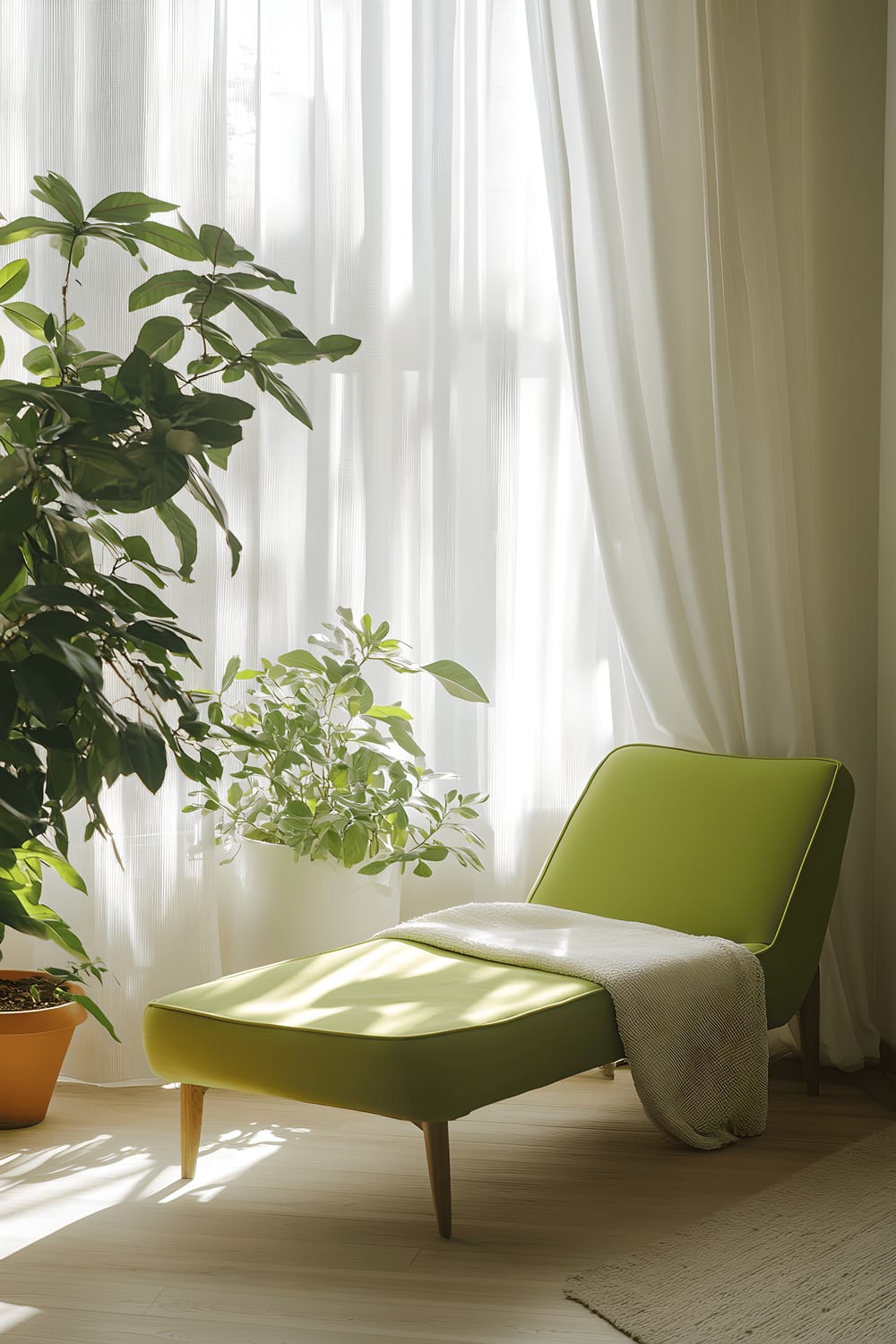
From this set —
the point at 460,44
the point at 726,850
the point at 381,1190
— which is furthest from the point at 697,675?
the point at 460,44

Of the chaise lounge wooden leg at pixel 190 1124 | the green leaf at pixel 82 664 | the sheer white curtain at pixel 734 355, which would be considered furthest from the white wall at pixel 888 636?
the green leaf at pixel 82 664

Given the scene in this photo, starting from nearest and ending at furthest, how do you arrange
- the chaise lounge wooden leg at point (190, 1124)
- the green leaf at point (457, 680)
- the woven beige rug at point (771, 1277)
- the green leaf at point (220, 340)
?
the green leaf at point (220, 340)
the woven beige rug at point (771, 1277)
the chaise lounge wooden leg at point (190, 1124)
the green leaf at point (457, 680)

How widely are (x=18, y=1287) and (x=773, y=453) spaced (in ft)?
7.05

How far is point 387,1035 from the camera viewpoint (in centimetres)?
204

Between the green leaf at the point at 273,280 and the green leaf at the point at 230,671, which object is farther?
the green leaf at the point at 230,671

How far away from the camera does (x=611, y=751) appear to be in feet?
10.0

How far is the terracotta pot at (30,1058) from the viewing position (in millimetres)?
2605

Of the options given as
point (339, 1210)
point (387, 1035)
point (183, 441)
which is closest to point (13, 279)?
point (183, 441)

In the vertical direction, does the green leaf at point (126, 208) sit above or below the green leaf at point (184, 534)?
above

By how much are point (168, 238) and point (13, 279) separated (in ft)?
0.87

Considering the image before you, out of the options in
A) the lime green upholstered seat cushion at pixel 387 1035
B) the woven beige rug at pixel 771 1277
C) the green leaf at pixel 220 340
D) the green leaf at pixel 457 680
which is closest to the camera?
the green leaf at pixel 220 340

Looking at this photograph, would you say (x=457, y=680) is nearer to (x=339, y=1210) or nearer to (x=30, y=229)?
(x=339, y=1210)

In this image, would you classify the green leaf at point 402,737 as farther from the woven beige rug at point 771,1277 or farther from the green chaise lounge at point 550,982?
the woven beige rug at point 771,1277

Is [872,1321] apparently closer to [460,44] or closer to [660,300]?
[660,300]
